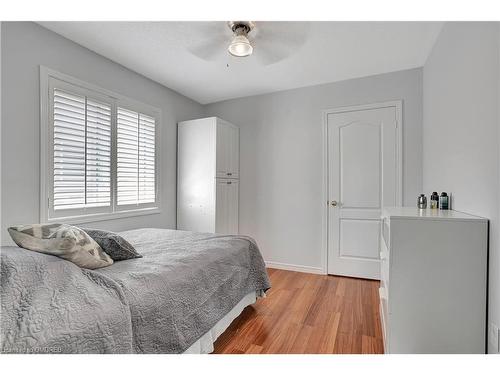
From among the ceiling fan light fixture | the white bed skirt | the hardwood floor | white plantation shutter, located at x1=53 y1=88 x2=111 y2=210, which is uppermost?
the ceiling fan light fixture

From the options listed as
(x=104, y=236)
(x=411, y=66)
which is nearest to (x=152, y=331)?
(x=104, y=236)

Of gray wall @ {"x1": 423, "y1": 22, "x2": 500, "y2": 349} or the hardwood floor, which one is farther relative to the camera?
A: the hardwood floor

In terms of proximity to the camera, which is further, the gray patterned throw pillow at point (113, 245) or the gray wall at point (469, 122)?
the gray patterned throw pillow at point (113, 245)

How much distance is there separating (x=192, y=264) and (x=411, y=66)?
315 cm

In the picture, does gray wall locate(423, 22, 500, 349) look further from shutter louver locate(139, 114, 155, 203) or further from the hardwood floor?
shutter louver locate(139, 114, 155, 203)

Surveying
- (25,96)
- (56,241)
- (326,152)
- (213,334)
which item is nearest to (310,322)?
(213,334)

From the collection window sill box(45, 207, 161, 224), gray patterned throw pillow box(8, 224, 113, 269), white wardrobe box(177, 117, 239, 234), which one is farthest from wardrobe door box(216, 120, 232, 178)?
gray patterned throw pillow box(8, 224, 113, 269)

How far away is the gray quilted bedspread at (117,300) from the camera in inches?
34.9

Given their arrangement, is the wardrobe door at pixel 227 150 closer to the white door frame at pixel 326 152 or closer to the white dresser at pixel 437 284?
the white door frame at pixel 326 152

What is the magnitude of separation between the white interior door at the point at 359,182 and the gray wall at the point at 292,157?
0.13m

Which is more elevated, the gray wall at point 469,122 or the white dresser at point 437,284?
the gray wall at point 469,122

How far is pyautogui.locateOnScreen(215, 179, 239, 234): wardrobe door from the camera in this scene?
11.1 ft

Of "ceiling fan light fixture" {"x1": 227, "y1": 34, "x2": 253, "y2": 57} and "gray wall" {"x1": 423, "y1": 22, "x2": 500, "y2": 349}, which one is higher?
"ceiling fan light fixture" {"x1": 227, "y1": 34, "x2": 253, "y2": 57}

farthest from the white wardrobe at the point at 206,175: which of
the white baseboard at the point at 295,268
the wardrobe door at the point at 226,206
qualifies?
the white baseboard at the point at 295,268
